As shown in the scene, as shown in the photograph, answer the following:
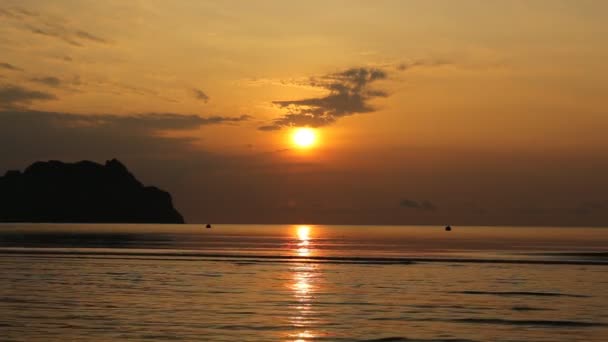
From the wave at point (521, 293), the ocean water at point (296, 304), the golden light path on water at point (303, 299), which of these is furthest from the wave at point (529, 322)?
the wave at point (521, 293)

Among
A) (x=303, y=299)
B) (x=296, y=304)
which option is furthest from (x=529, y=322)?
(x=303, y=299)

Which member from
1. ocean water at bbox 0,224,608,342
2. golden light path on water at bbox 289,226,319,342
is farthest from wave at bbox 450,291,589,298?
golden light path on water at bbox 289,226,319,342

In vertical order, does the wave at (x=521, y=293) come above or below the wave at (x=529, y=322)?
above

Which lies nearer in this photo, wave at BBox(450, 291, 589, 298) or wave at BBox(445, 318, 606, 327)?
wave at BBox(445, 318, 606, 327)

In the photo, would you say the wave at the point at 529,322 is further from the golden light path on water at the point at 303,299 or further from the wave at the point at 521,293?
the wave at the point at 521,293

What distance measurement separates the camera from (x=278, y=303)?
45656 millimetres

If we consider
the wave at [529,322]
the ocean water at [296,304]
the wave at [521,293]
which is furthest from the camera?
the wave at [521,293]

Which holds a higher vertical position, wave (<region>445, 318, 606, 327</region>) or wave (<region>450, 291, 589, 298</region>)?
wave (<region>450, 291, 589, 298</region>)

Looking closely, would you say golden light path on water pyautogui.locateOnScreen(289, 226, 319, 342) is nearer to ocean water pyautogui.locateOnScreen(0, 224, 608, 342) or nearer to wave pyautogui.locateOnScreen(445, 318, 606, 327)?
ocean water pyautogui.locateOnScreen(0, 224, 608, 342)

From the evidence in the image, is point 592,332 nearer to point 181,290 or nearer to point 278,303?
point 278,303

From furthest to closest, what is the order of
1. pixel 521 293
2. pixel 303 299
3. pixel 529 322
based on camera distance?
pixel 521 293
pixel 303 299
pixel 529 322

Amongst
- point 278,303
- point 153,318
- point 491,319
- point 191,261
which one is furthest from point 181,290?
point 191,261

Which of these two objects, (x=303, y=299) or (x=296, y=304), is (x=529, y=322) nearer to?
(x=296, y=304)

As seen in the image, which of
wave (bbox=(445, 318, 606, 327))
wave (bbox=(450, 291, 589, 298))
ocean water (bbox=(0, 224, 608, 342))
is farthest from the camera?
wave (bbox=(450, 291, 589, 298))
